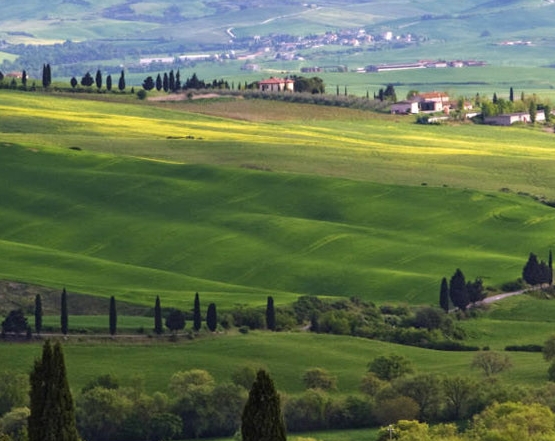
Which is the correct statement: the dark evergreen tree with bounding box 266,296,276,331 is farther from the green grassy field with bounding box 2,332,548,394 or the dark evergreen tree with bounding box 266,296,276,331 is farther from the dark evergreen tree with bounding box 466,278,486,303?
the dark evergreen tree with bounding box 466,278,486,303

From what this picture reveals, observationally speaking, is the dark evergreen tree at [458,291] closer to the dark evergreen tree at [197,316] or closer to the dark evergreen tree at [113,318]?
the dark evergreen tree at [197,316]

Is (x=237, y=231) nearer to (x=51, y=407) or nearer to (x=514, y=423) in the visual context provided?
(x=514, y=423)

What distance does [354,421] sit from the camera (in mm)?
88938

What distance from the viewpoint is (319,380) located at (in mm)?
94750

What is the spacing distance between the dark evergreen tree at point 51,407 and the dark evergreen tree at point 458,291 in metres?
56.5

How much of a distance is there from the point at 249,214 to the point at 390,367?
158 ft

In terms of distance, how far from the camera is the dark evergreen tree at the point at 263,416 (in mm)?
61125

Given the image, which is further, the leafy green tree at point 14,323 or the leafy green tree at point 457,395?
the leafy green tree at point 14,323

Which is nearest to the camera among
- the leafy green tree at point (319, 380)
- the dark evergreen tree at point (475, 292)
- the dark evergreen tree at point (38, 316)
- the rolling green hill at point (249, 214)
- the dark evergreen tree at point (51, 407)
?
the dark evergreen tree at point (51, 407)

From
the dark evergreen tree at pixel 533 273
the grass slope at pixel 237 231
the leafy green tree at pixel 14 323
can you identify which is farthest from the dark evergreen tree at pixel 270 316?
the dark evergreen tree at pixel 533 273

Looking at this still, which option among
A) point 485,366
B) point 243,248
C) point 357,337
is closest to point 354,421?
point 485,366

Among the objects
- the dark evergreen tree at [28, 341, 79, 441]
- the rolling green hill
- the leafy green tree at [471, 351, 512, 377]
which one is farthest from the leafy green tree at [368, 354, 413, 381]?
the dark evergreen tree at [28, 341, 79, 441]

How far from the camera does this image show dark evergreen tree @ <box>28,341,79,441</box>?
62.4 meters

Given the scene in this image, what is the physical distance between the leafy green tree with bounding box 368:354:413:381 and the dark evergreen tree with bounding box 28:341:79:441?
34.0 m
